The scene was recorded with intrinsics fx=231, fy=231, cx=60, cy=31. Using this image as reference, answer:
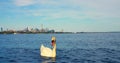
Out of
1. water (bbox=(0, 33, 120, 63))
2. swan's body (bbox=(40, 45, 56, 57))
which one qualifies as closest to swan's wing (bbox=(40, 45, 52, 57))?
swan's body (bbox=(40, 45, 56, 57))

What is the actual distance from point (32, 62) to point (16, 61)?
2993mm

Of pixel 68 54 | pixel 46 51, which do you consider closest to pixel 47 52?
pixel 46 51

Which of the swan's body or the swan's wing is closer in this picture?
the swan's body

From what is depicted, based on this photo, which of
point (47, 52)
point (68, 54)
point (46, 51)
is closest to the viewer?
point (47, 52)

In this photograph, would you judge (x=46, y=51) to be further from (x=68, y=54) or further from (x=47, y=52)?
(x=68, y=54)

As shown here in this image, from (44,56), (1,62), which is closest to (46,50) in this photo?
(44,56)

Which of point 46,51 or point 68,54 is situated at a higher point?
point 46,51

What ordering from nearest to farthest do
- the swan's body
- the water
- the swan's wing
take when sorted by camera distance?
1. the water
2. the swan's body
3. the swan's wing

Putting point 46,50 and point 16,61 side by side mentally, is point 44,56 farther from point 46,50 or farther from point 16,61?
point 16,61

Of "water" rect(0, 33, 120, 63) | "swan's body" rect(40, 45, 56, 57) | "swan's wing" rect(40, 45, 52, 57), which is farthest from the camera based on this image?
"swan's wing" rect(40, 45, 52, 57)

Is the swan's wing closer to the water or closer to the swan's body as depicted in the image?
the swan's body

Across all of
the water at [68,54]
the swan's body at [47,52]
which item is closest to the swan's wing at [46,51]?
the swan's body at [47,52]

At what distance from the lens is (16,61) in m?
36.2

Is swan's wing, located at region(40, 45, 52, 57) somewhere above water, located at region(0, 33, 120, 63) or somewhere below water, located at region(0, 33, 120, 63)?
above
